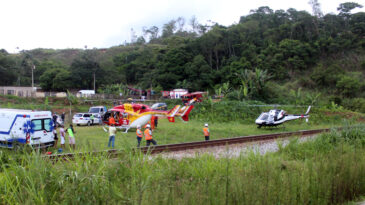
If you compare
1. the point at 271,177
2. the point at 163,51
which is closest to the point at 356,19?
the point at 163,51

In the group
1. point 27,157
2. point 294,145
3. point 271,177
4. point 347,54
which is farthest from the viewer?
point 347,54

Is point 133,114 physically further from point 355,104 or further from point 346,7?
point 346,7

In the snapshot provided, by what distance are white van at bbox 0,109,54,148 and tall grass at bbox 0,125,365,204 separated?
6.16 metres

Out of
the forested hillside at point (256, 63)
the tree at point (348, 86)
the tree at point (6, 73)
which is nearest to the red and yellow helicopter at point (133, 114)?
the forested hillside at point (256, 63)

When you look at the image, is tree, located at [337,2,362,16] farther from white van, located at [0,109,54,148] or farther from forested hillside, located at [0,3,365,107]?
white van, located at [0,109,54,148]

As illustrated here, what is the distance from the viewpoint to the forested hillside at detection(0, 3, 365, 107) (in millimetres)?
45375

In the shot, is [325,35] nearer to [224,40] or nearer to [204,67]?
[224,40]

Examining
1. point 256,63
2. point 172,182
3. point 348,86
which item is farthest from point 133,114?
point 256,63

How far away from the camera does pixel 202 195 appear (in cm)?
394

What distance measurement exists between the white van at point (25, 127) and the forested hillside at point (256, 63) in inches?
1149

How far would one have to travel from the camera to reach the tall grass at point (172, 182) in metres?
3.70

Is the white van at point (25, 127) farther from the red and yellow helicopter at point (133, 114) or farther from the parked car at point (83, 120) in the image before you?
the parked car at point (83, 120)

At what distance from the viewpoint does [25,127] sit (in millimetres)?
11195

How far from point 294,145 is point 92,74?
46.6m
